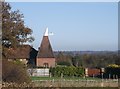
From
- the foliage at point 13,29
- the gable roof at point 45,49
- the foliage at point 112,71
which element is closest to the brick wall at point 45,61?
the gable roof at point 45,49

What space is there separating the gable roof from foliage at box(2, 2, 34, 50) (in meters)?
18.4

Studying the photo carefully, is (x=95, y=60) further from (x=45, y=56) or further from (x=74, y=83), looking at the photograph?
(x=74, y=83)

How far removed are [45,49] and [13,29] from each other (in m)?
21.3

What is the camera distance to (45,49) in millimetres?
47781

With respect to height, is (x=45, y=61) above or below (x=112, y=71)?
above

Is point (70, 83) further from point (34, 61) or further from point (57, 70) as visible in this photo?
point (34, 61)

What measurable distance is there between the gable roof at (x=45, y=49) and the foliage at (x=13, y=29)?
60.5ft

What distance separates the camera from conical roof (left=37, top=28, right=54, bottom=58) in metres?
47.1

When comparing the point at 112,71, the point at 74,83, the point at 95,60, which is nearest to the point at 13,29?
the point at 74,83

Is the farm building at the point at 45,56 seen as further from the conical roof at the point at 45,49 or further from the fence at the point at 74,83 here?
the fence at the point at 74,83

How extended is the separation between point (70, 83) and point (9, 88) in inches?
352

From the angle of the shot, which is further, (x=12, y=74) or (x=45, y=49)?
(x=45, y=49)

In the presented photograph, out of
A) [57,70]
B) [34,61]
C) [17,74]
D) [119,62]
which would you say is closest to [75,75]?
[57,70]

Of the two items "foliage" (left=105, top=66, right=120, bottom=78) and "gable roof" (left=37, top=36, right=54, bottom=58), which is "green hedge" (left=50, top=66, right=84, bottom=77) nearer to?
"foliage" (left=105, top=66, right=120, bottom=78)
